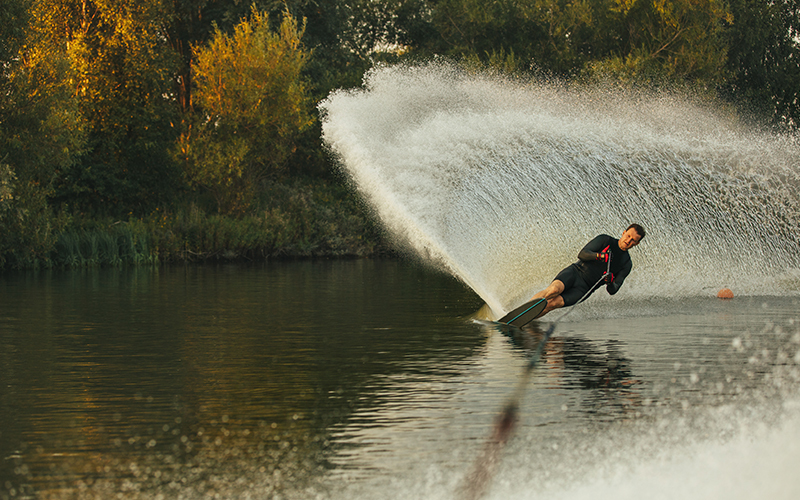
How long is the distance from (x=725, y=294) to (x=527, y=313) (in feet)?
27.4

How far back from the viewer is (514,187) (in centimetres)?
2212

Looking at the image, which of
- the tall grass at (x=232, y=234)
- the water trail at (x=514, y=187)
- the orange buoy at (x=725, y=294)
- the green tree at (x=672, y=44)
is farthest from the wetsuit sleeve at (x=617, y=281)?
the green tree at (x=672, y=44)

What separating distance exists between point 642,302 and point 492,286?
11.3ft

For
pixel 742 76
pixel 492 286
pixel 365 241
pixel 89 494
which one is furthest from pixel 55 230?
pixel 742 76

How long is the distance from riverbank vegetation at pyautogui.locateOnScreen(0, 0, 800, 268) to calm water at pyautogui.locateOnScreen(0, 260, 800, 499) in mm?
17724

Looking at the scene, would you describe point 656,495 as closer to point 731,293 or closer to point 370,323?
point 370,323

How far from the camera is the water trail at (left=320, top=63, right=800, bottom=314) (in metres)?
20.6

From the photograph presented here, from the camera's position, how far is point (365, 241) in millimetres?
50812

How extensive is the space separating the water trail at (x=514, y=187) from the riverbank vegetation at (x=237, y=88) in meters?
14.5

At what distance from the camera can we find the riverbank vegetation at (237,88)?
36.3 m

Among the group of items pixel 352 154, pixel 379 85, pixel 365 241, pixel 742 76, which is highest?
pixel 742 76

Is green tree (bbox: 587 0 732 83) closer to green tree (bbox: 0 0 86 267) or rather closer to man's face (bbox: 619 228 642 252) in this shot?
green tree (bbox: 0 0 86 267)

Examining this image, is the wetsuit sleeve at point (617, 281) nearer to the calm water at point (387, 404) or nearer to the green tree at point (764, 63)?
the calm water at point (387, 404)

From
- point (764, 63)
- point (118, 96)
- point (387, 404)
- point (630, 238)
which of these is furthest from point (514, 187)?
point (764, 63)
